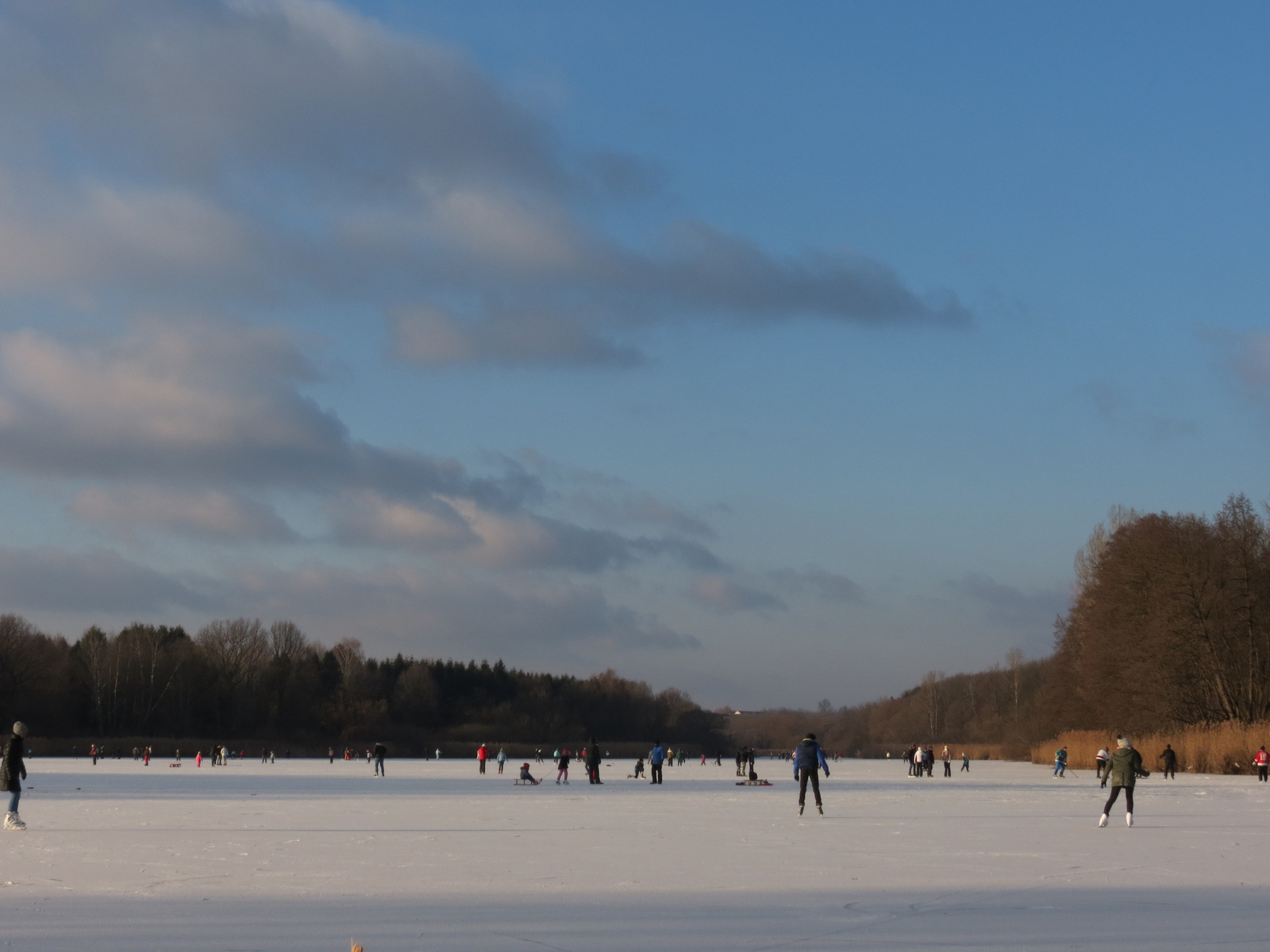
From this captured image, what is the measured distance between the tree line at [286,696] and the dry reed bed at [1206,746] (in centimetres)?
7665

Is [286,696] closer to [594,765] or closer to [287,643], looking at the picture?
[287,643]

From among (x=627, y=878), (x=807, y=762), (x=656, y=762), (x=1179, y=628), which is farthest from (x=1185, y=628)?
(x=627, y=878)

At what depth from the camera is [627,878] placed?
12219 mm

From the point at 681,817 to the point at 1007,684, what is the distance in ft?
419

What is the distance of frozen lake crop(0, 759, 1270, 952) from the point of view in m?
8.88

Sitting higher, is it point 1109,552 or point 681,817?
point 1109,552

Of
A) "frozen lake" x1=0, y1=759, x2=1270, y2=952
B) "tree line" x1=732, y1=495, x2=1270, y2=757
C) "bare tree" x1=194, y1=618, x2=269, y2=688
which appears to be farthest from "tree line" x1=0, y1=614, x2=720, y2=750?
"frozen lake" x1=0, y1=759, x2=1270, y2=952

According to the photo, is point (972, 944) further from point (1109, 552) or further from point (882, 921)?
point (1109, 552)

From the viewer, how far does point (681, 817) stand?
21812 mm

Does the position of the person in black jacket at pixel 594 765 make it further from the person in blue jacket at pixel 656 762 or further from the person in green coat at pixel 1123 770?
the person in green coat at pixel 1123 770

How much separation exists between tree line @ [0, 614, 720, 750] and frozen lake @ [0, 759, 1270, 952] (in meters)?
93.6

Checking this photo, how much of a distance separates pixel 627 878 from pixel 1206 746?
150 ft

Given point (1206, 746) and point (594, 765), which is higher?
point (1206, 746)

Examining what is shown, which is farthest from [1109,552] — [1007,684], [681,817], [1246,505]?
[1007,684]
